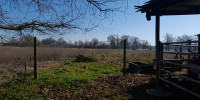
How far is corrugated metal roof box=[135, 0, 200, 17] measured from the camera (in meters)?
3.84

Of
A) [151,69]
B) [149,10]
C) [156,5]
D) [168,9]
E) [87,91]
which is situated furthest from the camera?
[151,69]

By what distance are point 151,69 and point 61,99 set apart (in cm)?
638

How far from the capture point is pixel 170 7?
4.46 m

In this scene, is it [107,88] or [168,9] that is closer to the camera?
[168,9]

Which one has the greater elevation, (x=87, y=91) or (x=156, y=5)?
(x=156, y=5)

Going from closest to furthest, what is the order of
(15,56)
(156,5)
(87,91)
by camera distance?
(156,5) → (87,91) → (15,56)

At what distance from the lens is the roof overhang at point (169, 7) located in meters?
3.86

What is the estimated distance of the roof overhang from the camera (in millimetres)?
3857

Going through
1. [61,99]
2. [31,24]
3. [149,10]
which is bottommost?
[61,99]

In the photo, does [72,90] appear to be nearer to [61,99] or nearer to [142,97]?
[61,99]

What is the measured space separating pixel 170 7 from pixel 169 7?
6 centimetres

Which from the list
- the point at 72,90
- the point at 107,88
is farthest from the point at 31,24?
the point at 107,88

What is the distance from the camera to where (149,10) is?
4.36m

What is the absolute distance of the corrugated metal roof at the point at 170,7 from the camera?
12.6 ft
